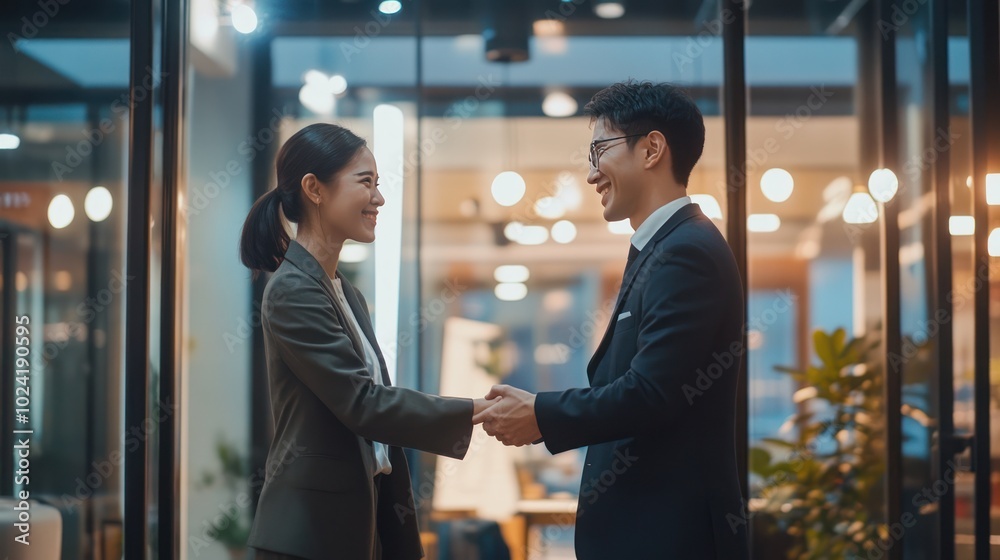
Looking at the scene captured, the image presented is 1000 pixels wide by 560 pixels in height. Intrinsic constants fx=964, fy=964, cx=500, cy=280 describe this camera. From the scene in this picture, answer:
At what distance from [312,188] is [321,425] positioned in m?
0.55

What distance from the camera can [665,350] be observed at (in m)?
1.94

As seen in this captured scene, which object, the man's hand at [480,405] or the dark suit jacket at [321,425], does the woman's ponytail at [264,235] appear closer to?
the dark suit jacket at [321,425]

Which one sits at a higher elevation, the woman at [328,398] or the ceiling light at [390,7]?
the ceiling light at [390,7]

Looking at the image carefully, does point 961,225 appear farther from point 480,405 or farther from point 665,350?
point 480,405

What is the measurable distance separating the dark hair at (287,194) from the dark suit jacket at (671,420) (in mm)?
759

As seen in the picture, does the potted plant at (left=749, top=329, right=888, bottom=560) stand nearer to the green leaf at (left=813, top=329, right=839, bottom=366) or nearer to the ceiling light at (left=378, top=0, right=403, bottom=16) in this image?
the green leaf at (left=813, top=329, right=839, bottom=366)

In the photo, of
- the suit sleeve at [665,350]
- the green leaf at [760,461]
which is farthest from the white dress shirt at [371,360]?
the green leaf at [760,461]

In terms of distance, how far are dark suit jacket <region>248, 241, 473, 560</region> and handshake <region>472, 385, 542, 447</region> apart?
92 millimetres

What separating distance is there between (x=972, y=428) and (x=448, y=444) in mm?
2114

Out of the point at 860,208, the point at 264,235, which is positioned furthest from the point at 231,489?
the point at 860,208

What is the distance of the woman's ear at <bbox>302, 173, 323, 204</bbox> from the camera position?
2.21m

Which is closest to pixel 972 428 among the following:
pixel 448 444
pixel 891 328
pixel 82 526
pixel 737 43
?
pixel 891 328

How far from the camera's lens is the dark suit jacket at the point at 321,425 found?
1.99m

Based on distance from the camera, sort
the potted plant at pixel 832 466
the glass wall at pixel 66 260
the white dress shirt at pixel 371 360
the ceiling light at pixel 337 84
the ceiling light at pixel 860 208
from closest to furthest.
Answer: the white dress shirt at pixel 371 360, the glass wall at pixel 66 260, the potted plant at pixel 832 466, the ceiling light at pixel 860 208, the ceiling light at pixel 337 84
